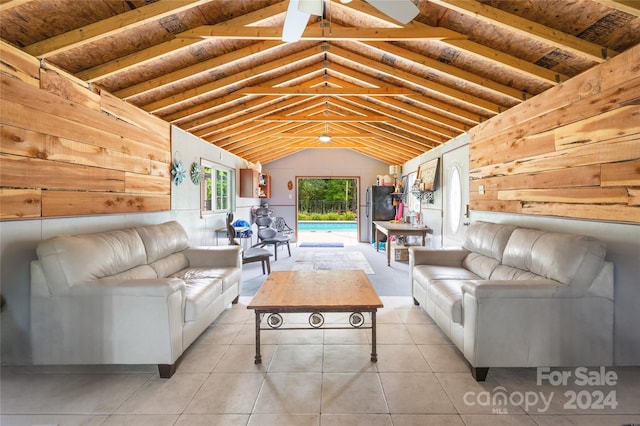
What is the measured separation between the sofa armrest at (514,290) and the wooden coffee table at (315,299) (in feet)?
2.24

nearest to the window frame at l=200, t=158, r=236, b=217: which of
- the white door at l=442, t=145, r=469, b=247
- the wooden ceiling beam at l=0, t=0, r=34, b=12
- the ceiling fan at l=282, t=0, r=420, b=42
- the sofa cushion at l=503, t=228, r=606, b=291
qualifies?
the wooden ceiling beam at l=0, t=0, r=34, b=12

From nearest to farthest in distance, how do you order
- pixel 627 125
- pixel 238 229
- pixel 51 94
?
1. pixel 627 125
2. pixel 51 94
3. pixel 238 229

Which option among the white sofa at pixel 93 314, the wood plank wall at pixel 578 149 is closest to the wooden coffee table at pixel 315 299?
the white sofa at pixel 93 314

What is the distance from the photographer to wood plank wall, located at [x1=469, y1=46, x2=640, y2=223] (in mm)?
2137

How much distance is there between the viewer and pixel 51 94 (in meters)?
2.43

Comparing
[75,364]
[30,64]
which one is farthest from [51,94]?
[75,364]

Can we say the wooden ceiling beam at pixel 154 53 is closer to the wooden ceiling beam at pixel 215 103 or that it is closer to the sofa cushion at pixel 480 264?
the wooden ceiling beam at pixel 215 103

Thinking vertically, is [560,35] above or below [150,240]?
above

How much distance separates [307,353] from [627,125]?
284 cm

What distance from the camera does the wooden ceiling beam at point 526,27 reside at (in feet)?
7.66

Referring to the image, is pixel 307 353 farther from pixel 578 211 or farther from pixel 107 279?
pixel 578 211

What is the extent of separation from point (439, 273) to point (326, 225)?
11.1 m

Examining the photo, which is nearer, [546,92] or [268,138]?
[546,92]

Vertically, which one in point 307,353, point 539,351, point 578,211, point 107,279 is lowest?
point 307,353
